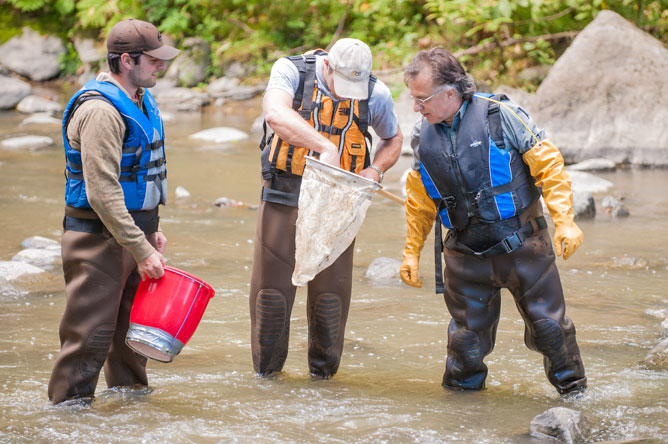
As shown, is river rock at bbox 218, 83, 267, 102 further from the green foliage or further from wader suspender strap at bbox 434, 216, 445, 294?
wader suspender strap at bbox 434, 216, 445, 294

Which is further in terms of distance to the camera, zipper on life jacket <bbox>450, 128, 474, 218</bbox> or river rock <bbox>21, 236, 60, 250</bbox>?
river rock <bbox>21, 236, 60, 250</bbox>

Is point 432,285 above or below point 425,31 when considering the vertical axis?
below

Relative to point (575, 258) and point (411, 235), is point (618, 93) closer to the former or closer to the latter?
point (575, 258)

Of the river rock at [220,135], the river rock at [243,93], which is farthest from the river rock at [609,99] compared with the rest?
the river rock at [243,93]

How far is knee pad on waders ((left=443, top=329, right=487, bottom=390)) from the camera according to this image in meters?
4.09

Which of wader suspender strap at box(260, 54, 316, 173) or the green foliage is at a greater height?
wader suspender strap at box(260, 54, 316, 173)

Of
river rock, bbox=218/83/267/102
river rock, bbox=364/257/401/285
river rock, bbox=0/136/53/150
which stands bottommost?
river rock, bbox=0/136/53/150

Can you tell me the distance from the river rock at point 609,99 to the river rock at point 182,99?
7.91 m

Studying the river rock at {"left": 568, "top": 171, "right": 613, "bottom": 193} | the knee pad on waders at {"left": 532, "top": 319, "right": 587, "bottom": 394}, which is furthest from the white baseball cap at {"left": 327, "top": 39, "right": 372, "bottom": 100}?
the river rock at {"left": 568, "top": 171, "right": 613, "bottom": 193}

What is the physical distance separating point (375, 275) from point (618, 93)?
6.24 metres

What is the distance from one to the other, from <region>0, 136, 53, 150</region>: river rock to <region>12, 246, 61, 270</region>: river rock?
6.33 meters

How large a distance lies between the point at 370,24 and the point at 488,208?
46.9ft

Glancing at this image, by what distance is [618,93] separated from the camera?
11.4 meters

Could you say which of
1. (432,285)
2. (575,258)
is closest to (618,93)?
(575,258)
